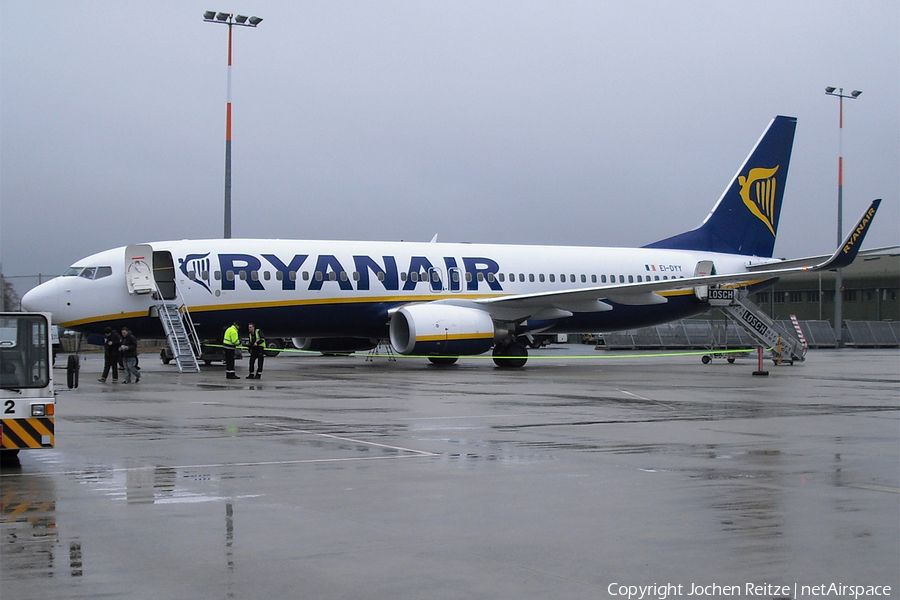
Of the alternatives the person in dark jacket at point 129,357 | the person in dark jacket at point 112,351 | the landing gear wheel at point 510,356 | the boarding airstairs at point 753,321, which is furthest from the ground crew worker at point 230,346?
the boarding airstairs at point 753,321

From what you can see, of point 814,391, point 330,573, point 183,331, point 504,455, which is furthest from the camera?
point 183,331

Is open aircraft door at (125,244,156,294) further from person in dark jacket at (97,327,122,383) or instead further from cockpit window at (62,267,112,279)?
person in dark jacket at (97,327,122,383)

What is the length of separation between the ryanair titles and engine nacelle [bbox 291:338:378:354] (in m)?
2.87

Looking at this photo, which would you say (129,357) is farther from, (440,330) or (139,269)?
(440,330)

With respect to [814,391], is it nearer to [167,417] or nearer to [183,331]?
[167,417]

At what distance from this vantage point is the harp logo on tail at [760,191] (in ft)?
118

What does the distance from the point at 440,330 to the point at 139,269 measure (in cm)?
812


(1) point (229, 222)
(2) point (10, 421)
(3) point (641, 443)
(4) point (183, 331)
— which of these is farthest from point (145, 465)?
(1) point (229, 222)

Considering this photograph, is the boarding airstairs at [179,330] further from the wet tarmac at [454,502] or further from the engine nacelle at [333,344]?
the wet tarmac at [454,502]

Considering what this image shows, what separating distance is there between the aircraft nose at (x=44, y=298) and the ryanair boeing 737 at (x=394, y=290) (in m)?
0.03

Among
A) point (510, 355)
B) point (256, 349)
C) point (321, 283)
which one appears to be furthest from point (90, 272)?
point (510, 355)

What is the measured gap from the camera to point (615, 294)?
96.4 ft

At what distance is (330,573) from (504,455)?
517cm

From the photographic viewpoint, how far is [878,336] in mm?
63500
